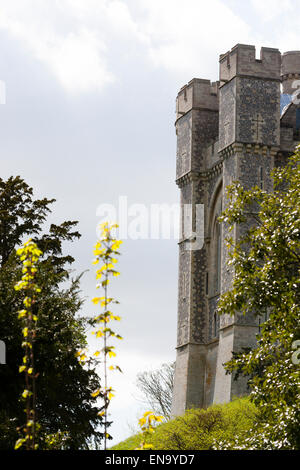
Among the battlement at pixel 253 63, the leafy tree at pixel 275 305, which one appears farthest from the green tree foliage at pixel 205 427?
the leafy tree at pixel 275 305

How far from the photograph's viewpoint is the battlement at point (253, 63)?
4688 cm

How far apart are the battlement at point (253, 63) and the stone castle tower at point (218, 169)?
1.8 inches

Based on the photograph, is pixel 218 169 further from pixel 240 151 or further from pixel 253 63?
pixel 253 63

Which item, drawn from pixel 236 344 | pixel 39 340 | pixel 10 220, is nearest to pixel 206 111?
pixel 236 344

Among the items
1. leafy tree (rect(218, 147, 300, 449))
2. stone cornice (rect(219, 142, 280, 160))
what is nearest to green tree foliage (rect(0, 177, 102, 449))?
leafy tree (rect(218, 147, 300, 449))

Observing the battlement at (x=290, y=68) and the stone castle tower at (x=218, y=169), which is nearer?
the stone castle tower at (x=218, y=169)

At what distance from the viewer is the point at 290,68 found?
193ft

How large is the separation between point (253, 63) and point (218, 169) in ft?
18.4

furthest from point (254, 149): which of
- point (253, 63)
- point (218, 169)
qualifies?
point (253, 63)

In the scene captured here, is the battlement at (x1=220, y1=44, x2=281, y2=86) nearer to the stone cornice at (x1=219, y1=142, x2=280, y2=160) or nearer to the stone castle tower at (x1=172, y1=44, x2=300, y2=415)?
the stone castle tower at (x1=172, y1=44, x2=300, y2=415)

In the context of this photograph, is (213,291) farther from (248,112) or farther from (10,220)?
(10,220)

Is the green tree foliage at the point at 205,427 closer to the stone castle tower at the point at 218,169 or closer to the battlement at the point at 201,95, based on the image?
the stone castle tower at the point at 218,169

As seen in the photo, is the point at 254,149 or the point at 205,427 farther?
the point at 254,149
